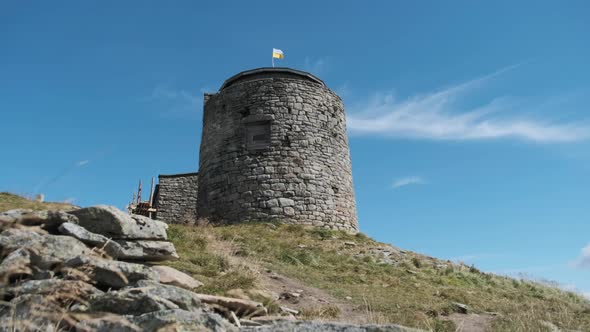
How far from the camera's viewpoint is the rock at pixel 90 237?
16.8 feet

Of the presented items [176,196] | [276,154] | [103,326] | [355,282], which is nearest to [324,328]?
[103,326]

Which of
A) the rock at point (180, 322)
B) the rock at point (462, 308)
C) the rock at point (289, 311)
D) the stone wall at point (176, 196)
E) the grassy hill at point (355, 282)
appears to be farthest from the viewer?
the stone wall at point (176, 196)

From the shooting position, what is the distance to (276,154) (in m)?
14.4

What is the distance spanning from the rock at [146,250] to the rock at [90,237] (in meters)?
0.11

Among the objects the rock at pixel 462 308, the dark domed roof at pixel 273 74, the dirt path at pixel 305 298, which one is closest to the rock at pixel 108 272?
the dirt path at pixel 305 298

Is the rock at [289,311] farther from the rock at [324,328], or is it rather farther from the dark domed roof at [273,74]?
the dark domed roof at [273,74]

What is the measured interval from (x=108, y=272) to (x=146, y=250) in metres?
1.30

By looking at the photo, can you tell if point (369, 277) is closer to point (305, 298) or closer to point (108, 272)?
point (305, 298)

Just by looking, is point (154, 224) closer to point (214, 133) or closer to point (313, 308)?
point (313, 308)

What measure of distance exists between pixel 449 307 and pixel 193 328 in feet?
18.1

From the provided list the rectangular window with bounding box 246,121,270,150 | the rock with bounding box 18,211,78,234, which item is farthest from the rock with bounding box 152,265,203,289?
the rectangular window with bounding box 246,121,270,150

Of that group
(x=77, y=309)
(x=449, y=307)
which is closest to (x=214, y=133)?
(x=449, y=307)

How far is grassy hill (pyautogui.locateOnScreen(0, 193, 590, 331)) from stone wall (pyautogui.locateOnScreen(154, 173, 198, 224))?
8719 mm

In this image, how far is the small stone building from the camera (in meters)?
14.1
